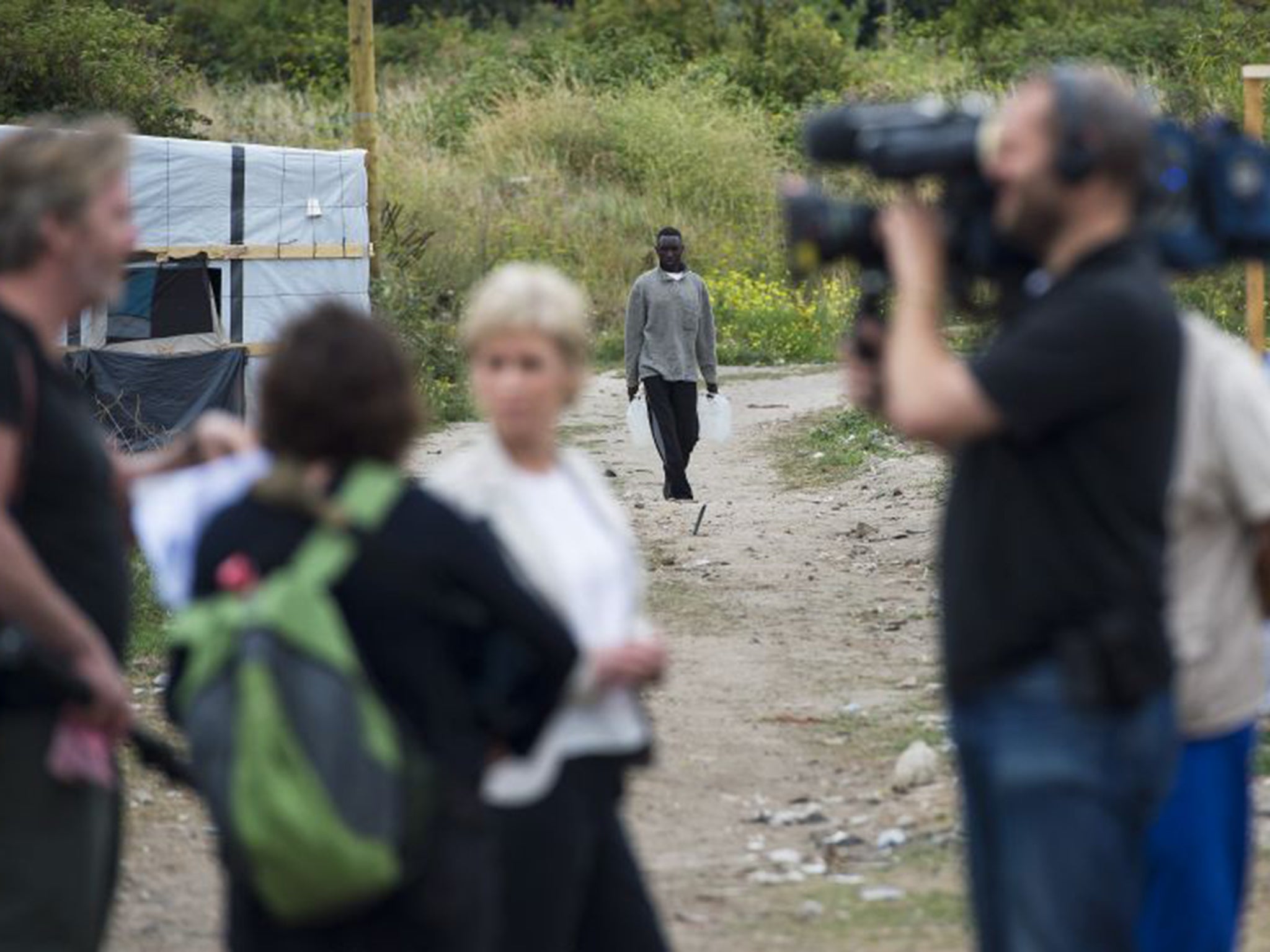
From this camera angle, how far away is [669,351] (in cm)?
1593

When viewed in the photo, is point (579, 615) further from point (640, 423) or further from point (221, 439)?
point (640, 423)

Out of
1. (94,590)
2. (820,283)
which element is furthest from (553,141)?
(94,590)

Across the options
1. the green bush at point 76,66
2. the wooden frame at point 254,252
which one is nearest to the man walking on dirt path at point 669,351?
the wooden frame at point 254,252

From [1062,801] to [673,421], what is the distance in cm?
1235

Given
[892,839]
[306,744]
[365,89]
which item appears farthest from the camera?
[365,89]

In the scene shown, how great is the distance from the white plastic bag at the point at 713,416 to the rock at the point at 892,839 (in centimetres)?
920

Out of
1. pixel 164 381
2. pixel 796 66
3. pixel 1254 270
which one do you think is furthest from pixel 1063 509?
pixel 796 66

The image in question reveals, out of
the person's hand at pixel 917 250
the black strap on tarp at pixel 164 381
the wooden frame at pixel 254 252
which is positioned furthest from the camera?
the wooden frame at pixel 254 252

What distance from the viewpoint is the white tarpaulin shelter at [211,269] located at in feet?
55.4

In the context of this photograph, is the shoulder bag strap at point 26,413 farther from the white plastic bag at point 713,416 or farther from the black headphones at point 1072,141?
the white plastic bag at point 713,416

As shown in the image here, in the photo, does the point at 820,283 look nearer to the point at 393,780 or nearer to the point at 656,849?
the point at 656,849

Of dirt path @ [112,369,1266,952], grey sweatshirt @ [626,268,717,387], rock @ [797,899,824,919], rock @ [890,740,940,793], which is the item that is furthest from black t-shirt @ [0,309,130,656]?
grey sweatshirt @ [626,268,717,387]

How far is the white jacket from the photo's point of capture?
3938mm

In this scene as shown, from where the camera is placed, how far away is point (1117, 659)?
11.8ft
